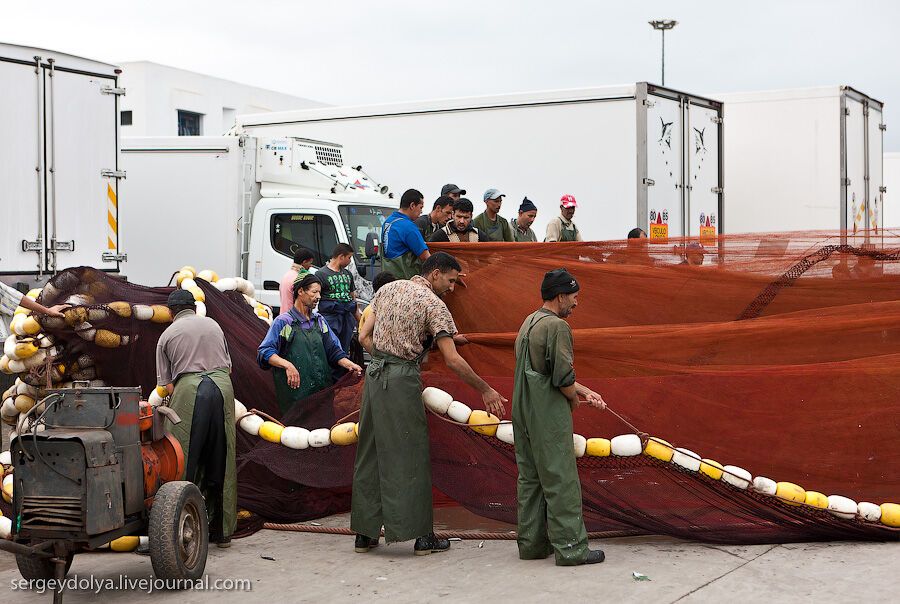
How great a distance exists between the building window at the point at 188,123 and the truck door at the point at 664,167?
1673cm

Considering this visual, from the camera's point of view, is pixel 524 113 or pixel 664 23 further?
pixel 664 23

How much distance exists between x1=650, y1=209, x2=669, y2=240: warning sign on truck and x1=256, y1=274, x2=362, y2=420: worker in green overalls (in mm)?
6301

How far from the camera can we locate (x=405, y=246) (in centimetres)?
829

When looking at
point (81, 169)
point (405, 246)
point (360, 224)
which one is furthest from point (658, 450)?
point (81, 169)

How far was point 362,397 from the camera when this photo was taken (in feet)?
22.8

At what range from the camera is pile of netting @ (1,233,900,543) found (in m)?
6.85

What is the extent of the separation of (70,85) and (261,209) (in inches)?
121

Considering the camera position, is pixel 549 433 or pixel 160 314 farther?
pixel 160 314

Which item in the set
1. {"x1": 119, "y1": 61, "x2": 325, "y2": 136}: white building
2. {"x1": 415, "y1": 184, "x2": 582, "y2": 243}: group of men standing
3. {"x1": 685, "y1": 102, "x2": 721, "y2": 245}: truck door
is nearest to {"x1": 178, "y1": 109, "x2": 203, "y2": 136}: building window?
{"x1": 119, "y1": 61, "x2": 325, "y2": 136}: white building

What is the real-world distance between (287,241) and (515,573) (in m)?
8.24

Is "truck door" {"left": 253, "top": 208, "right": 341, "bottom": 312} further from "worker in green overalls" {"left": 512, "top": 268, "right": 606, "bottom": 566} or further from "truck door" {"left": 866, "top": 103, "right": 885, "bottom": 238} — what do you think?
"truck door" {"left": 866, "top": 103, "right": 885, "bottom": 238}

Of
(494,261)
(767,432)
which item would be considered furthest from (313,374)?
(767,432)

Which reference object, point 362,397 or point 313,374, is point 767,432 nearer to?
point 362,397

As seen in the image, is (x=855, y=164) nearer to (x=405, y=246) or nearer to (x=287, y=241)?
(x=287, y=241)
